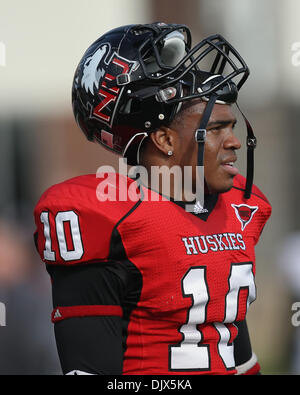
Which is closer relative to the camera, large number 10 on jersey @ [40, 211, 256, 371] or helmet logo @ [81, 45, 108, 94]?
large number 10 on jersey @ [40, 211, 256, 371]

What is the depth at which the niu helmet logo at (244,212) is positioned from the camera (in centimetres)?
210

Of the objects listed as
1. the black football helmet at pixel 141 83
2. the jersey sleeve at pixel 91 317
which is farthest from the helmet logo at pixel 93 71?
the jersey sleeve at pixel 91 317

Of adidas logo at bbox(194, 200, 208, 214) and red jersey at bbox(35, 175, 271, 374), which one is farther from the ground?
adidas logo at bbox(194, 200, 208, 214)

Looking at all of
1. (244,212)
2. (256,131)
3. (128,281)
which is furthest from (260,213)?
(256,131)

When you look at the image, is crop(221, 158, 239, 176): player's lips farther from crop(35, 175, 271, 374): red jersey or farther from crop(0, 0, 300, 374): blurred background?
crop(0, 0, 300, 374): blurred background

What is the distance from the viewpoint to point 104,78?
6.51ft

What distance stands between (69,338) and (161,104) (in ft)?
2.49

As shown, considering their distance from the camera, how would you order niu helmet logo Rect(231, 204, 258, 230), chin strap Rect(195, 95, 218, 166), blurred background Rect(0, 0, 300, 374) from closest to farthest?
1. chin strap Rect(195, 95, 218, 166)
2. niu helmet logo Rect(231, 204, 258, 230)
3. blurred background Rect(0, 0, 300, 374)

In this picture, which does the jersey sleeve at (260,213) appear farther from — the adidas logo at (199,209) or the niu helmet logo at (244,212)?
the adidas logo at (199,209)

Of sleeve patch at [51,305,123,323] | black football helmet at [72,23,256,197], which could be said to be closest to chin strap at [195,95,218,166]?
black football helmet at [72,23,256,197]

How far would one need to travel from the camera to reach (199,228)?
6.38 feet

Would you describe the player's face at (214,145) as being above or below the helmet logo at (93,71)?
below

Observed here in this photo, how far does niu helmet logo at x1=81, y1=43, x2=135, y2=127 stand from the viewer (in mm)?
1968
